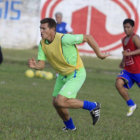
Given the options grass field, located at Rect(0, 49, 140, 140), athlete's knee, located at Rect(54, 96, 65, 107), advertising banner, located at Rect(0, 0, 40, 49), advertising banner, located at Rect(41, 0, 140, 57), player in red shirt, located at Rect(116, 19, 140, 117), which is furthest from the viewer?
advertising banner, located at Rect(0, 0, 40, 49)

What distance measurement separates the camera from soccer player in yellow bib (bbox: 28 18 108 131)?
7.29 meters

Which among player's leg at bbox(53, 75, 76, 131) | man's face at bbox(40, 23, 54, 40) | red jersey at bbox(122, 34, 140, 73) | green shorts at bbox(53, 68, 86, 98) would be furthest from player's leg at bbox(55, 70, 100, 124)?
red jersey at bbox(122, 34, 140, 73)

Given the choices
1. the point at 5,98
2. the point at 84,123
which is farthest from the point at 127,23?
the point at 5,98

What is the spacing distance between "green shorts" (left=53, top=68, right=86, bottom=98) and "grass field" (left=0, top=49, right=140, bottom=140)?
60cm

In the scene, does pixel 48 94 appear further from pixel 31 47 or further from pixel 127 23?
pixel 31 47

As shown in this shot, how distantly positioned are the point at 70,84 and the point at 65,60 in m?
0.38

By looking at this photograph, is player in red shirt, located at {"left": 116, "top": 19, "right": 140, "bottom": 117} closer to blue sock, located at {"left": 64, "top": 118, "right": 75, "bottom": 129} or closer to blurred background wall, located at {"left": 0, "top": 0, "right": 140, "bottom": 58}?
blue sock, located at {"left": 64, "top": 118, "right": 75, "bottom": 129}

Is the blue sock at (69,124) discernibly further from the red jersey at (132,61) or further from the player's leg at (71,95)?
the red jersey at (132,61)

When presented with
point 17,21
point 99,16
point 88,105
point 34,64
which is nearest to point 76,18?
point 99,16

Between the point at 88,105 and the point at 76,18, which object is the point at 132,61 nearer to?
the point at 88,105

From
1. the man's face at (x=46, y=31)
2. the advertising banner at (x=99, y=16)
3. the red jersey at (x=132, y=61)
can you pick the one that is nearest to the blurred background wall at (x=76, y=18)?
the advertising banner at (x=99, y=16)

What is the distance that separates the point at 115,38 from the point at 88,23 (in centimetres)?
179

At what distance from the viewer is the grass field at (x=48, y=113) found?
7.02 metres

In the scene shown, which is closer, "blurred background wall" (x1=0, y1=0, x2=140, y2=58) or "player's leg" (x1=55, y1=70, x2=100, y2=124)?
"player's leg" (x1=55, y1=70, x2=100, y2=124)
